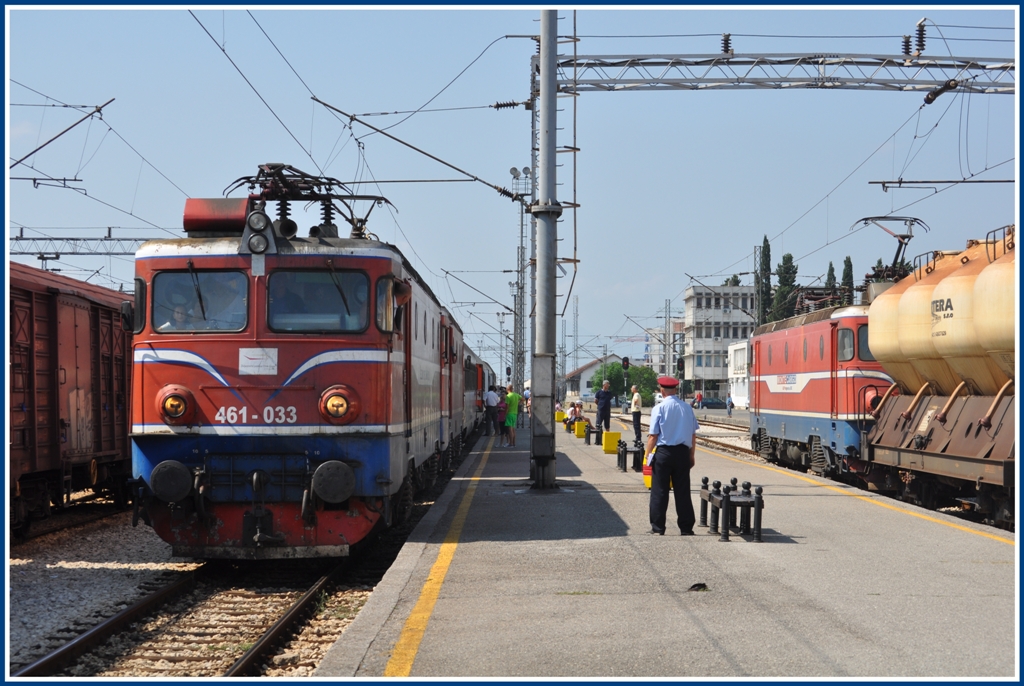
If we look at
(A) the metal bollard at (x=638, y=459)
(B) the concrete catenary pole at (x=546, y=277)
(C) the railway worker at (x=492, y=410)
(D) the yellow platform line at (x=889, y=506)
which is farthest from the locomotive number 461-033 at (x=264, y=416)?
(C) the railway worker at (x=492, y=410)

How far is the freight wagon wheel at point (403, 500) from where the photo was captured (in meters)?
11.1

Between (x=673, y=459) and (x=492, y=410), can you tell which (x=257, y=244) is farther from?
(x=492, y=410)

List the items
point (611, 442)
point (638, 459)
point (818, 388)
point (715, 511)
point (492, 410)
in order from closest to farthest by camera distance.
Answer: point (715, 511), point (638, 459), point (818, 388), point (611, 442), point (492, 410)

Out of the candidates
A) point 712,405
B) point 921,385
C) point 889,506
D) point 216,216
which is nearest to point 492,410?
point 921,385

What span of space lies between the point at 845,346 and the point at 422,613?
12.7m

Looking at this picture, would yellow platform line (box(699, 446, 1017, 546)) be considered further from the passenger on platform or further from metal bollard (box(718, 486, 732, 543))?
the passenger on platform

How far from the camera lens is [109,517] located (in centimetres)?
1480

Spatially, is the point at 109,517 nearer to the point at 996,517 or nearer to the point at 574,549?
the point at 574,549

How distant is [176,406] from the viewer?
958cm

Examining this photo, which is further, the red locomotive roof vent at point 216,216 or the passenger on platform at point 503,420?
the passenger on platform at point 503,420

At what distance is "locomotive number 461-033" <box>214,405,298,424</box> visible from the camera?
9.60 meters

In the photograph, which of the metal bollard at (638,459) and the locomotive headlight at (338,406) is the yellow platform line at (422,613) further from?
the metal bollard at (638,459)

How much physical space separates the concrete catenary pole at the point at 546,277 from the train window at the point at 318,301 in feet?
16.7

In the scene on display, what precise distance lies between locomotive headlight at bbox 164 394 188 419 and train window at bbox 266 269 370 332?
3.54 ft
